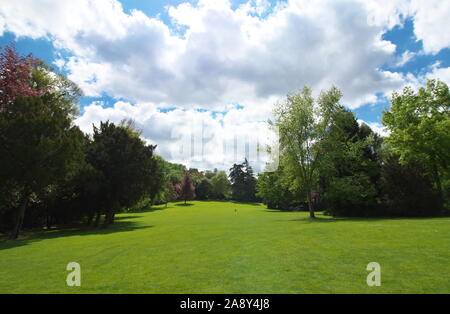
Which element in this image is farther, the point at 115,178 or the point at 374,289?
the point at 115,178

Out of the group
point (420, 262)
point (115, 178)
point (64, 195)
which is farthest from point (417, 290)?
point (64, 195)

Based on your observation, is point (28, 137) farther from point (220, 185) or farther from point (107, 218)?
point (220, 185)

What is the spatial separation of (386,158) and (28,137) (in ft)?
132

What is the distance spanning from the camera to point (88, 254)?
13.0 metres

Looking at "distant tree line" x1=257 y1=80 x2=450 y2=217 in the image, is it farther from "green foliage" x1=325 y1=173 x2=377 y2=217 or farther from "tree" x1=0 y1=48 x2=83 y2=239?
"tree" x1=0 y1=48 x2=83 y2=239

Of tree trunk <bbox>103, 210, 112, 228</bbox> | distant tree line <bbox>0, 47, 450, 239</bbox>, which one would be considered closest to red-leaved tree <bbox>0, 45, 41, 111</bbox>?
distant tree line <bbox>0, 47, 450, 239</bbox>

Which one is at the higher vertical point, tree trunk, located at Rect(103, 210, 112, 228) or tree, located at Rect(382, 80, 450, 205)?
tree, located at Rect(382, 80, 450, 205)

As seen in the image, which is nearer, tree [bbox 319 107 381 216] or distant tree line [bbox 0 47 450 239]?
distant tree line [bbox 0 47 450 239]

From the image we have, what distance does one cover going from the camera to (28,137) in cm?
2142

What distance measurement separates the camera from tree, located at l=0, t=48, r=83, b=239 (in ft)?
66.2

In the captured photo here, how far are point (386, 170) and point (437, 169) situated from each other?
26.2ft

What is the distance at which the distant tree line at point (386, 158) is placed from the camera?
104 feet

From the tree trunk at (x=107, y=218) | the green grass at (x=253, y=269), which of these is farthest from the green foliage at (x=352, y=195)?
the tree trunk at (x=107, y=218)

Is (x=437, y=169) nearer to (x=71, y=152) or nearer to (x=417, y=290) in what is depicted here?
(x=417, y=290)
